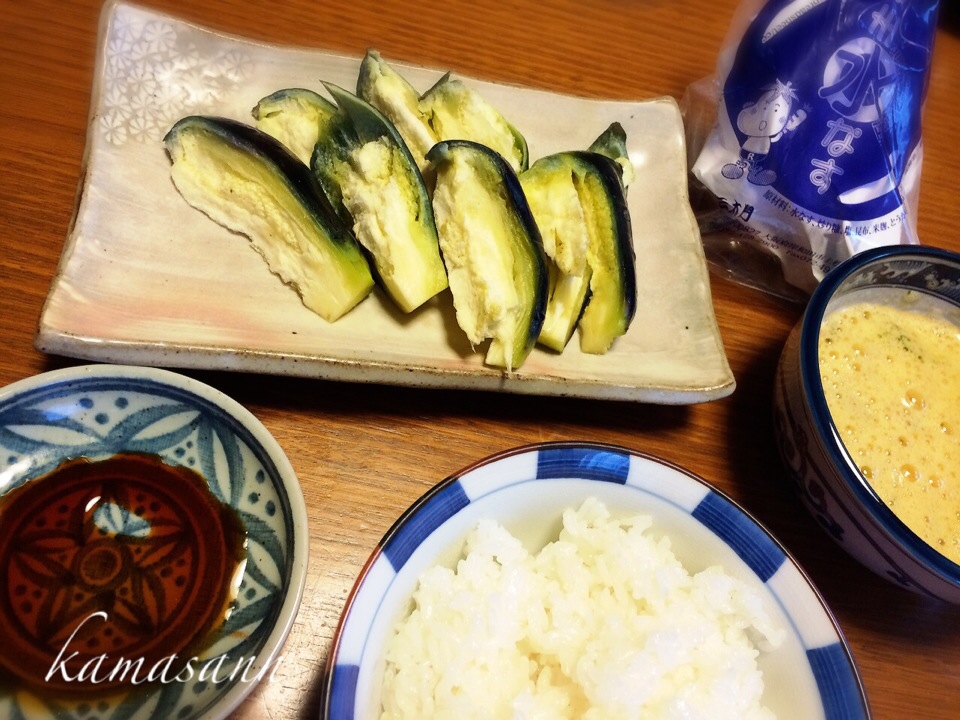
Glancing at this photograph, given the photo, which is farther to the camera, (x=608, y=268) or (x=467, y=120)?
(x=467, y=120)

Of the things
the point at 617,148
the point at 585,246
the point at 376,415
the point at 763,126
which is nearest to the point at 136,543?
the point at 376,415

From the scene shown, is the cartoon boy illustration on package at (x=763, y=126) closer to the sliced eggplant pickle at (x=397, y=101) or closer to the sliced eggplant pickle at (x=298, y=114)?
the sliced eggplant pickle at (x=397, y=101)

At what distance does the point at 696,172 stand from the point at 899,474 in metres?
0.76

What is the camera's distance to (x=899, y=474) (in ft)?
3.50

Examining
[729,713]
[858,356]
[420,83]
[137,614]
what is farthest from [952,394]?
[137,614]

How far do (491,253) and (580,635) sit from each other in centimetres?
66

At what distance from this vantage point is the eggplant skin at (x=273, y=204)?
120 cm

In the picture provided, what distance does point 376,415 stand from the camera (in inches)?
46.2

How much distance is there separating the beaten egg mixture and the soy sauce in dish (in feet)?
3.28

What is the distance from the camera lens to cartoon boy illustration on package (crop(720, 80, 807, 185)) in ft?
4.40

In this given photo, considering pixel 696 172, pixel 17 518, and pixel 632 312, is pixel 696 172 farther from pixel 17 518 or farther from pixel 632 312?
pixel 17 518

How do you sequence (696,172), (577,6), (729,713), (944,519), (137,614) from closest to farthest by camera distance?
(729,713)
(137,614)
(944,519)
(696,172)
(577,6)

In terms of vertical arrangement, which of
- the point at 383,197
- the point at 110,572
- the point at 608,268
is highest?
the point at 383,197

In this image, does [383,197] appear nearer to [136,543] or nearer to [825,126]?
[136,543]
